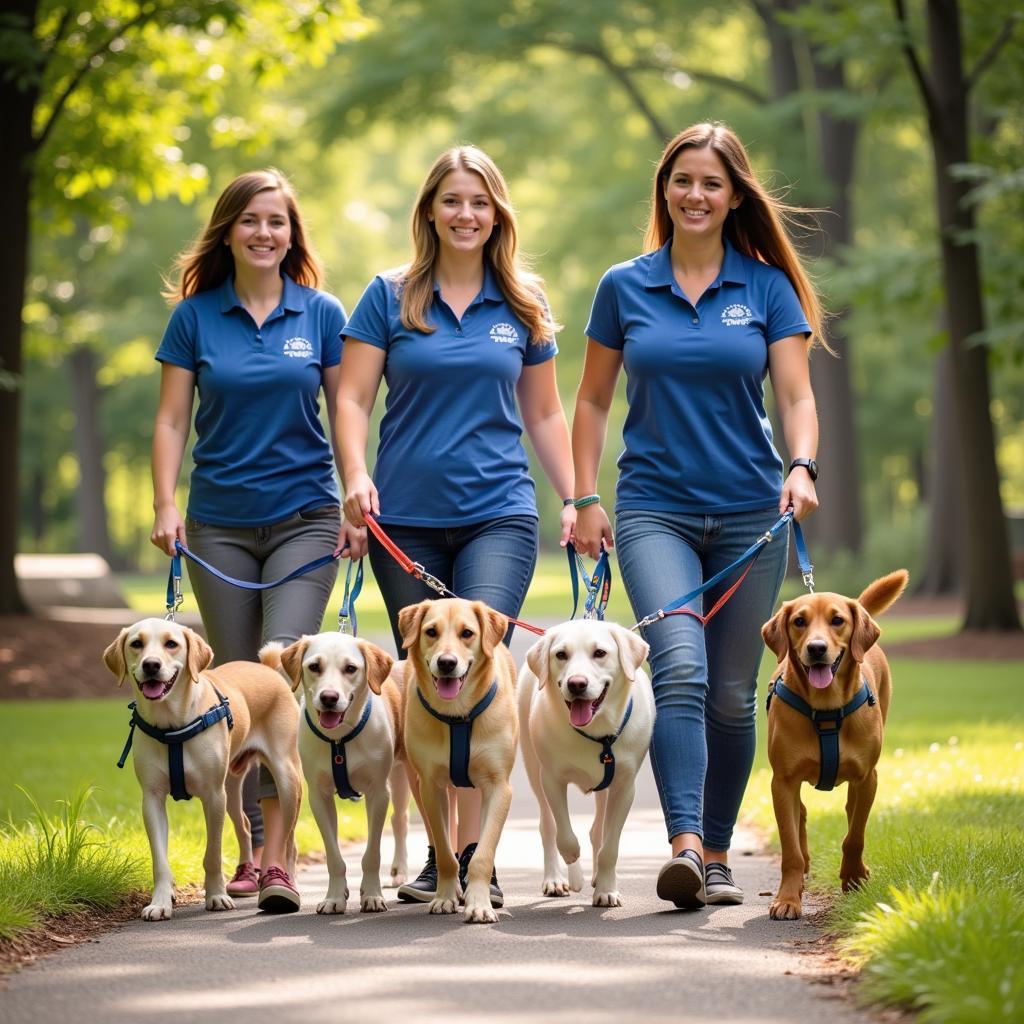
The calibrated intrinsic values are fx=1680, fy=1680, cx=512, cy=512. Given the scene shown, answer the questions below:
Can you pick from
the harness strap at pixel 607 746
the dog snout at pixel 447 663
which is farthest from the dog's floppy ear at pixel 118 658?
the harness strap at pixel 607 746

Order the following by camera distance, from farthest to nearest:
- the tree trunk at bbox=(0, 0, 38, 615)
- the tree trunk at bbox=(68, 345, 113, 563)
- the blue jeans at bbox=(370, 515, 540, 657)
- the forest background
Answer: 1. the tree trunk at bbox=(68, 345, 113, 563)
2. the forest background
3. the tree trunk at bbox=(0, 0, 38, 615)
4. the blue jeans at bbox=(370, 515, 540, 657)

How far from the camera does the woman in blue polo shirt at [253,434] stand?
6.86m

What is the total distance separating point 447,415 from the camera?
6.52 metres

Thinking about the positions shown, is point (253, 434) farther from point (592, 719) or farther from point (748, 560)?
point (748, 560)

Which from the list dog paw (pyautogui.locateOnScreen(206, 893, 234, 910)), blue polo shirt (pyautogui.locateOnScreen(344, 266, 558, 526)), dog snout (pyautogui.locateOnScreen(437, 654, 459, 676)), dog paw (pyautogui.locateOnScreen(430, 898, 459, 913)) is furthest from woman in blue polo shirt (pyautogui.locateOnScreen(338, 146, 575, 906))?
dog paw (pyautogui.locateOnScreen(206, 893, 234, 910))

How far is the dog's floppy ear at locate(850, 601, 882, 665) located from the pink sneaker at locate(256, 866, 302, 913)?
7.46 ft

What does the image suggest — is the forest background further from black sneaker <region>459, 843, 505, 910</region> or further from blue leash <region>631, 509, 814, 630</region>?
black sneaker <region>459, 843, 505, 910</region>

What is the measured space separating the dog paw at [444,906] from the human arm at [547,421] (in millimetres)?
1531

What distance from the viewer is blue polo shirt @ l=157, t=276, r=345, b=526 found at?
6.87 metres

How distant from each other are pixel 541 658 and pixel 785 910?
1261 millimetres

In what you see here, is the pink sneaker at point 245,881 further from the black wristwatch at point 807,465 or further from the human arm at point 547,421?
the black wristwatch at point 807,465

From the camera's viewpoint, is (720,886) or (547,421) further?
(547,421)

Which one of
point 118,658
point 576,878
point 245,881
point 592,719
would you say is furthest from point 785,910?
point 118,658

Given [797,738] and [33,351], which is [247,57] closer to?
[33,351]
